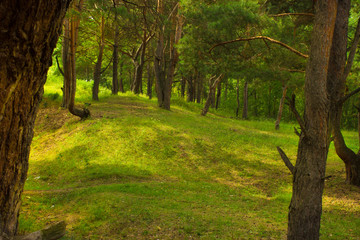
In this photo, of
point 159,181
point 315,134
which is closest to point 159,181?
point 159,181

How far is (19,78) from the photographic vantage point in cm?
339

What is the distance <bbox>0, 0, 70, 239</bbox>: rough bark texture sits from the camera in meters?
3.12

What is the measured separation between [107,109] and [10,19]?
14.8 m

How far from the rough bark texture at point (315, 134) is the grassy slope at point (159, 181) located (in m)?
1.39

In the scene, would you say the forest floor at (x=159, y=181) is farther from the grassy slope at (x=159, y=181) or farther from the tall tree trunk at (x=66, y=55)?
the tall tree trunk at (x=66, y=55)

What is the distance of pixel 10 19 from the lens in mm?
3057

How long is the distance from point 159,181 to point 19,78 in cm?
757

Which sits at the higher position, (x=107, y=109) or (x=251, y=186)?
(x=107, y=109)

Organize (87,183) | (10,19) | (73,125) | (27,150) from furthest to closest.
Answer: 1. (73,125)
2. (87,183)
3. (27,150)
4. (10,19)

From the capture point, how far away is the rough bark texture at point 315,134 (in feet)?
16.1

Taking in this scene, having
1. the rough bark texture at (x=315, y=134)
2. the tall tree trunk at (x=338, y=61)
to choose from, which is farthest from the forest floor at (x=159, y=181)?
the tall tree trunk at (x=338, y=61)

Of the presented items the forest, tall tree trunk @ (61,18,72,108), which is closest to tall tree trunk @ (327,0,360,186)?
the forest

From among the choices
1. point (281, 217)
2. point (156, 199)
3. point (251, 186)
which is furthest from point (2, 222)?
point (251, 186)

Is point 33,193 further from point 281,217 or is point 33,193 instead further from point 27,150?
point 281,217
